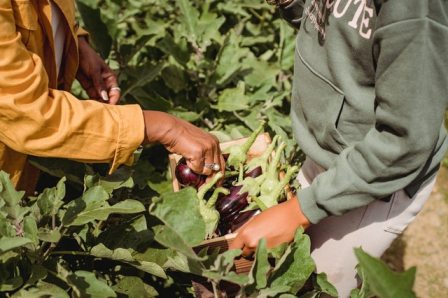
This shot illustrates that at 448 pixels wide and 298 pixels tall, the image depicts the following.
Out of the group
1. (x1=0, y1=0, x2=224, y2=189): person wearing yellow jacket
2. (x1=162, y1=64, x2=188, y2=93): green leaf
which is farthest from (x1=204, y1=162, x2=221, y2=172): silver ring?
(x1=162, y1=64, x2=188, y2=93): green leaf

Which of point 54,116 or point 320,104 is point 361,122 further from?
point 54,116

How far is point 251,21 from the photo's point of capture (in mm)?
2936

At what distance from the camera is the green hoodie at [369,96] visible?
997mm

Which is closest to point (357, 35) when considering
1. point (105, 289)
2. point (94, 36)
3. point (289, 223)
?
point (289, 223)

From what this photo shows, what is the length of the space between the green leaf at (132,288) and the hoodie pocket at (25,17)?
0.66 meters

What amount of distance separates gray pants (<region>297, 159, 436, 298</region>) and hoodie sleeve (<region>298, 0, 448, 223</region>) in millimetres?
181

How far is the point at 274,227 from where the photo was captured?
1.30 metres

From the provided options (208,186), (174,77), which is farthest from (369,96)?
(174,77)

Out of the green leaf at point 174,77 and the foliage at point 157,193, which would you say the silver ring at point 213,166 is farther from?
the green leaf at point 174,77

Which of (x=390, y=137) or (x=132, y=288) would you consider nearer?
(x=390, y=137)

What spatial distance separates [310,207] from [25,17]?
813mm

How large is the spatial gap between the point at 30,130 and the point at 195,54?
1.35 m

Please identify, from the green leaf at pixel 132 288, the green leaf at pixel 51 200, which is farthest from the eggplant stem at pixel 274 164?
the green leaf at pixel 51 200

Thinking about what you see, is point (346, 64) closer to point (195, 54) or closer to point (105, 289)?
point (105, 289)
